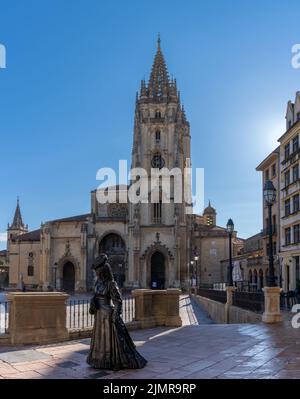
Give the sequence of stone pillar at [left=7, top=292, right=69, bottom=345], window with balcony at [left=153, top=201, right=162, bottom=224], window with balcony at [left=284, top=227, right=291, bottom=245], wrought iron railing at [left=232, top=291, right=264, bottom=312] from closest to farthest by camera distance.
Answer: stone pillar at [left=7, top=292, right=69, bottom=345], wrought iron railing at [left=232, top=291, right=264, bottom=312], window with balcony at [left=284, top=227, right=291, bottom=245], window with balcony at [left=153, top=201, right=162, bottom=224]

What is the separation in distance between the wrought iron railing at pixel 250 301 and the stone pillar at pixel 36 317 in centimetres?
1095

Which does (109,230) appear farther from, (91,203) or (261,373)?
(261,373)

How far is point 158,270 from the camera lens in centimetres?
6175

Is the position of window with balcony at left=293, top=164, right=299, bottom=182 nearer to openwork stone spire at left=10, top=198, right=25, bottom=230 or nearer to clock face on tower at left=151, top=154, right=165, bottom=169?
clock face on tower at left=151, top=154, right=165, bottom=169

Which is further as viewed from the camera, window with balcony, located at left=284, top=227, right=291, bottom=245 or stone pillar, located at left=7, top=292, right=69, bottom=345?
window with balcony, located at left=284, top=227, right=291, bottom=245

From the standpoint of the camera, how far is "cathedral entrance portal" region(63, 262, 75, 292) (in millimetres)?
65519

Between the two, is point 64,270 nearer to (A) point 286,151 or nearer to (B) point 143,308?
(A) point 286,151

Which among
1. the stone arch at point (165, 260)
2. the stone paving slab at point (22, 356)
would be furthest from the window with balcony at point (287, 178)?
the stone paving slab at point (22, 356)

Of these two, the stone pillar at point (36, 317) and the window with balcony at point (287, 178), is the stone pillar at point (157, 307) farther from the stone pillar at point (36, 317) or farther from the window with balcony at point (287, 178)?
the window with balcony at point (287, 178)

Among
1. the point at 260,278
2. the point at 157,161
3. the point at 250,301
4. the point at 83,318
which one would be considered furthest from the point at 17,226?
the point at 83,318

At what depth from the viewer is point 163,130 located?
64.7 metres

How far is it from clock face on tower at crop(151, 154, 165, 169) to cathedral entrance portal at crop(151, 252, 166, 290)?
11959 mm

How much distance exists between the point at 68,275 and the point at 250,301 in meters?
47.7

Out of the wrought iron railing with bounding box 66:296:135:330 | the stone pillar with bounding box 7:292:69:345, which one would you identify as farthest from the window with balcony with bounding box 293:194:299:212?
the stone pillar with bounding box 7:292:69:345
